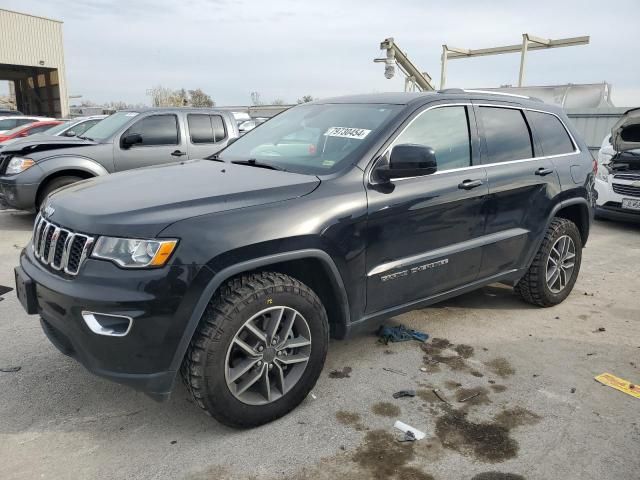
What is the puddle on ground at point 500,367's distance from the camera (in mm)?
3340

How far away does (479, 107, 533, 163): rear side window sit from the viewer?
3.74m

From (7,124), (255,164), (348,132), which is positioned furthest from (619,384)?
(7,124)

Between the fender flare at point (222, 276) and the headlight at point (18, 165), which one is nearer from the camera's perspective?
the fender flare at point (222, 276)

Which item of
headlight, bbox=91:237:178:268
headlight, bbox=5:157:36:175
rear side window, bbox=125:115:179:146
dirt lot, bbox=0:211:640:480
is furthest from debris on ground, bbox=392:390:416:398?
headlight, bbox=5:157:36:175

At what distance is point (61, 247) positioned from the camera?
251cm

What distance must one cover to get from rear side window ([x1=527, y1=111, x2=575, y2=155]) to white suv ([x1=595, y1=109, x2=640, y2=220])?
13.3 feet

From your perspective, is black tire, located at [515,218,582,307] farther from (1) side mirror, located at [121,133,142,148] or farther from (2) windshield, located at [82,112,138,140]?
(2) windshield, located at [82,112,138,140]

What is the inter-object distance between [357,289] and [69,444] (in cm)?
169

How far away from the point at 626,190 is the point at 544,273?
4.59m

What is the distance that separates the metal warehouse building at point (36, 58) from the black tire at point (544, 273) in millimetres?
32361

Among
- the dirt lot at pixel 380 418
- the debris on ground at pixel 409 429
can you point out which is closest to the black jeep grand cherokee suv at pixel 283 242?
the dirt lot at pixel 380 418

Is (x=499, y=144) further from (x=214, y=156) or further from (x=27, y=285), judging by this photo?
(x=27, y=285)

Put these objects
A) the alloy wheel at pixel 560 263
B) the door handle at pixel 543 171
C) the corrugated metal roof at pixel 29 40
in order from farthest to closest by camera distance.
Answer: the corrugated metal roof at pixel 29 40
the alloy wheel at pixel 560 263
the door handle at pixel 543 171

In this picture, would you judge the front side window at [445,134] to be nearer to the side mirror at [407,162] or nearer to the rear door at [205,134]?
the side mirror at [407,162]
